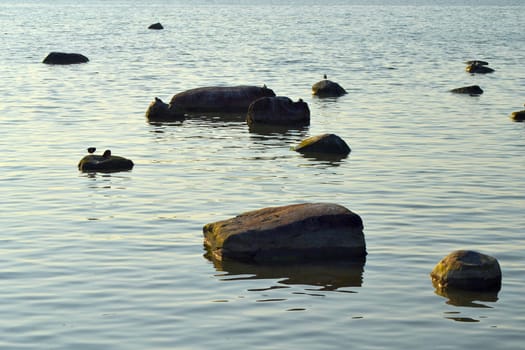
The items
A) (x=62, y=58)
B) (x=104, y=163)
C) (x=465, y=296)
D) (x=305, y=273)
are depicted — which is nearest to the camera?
(x=465, y=296)

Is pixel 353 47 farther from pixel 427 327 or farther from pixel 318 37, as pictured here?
pixel 427 327

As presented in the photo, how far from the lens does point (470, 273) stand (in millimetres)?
14977

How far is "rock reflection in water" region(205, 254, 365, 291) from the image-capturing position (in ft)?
50.8

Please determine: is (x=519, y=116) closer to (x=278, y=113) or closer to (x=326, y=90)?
(x=278, y=113)

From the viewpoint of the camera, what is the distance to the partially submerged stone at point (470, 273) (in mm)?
14961

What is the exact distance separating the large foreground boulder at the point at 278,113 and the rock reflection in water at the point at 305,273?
1631 centimetres

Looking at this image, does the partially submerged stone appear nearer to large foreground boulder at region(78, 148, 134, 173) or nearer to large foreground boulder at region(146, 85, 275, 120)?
large foreground boulder at region(78, 148, 134, 173)

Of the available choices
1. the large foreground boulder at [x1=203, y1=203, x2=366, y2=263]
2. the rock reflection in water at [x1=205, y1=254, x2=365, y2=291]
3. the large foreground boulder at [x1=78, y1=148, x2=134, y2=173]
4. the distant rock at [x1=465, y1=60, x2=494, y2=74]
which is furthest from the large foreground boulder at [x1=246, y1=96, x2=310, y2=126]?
the distant rock at [x1=465, y1=60, x2=494, y2=74]

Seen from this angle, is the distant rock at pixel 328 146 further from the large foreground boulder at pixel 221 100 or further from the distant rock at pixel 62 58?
the distant rock at pixel 62 58

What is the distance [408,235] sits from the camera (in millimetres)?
18031

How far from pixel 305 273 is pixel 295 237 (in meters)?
0.68

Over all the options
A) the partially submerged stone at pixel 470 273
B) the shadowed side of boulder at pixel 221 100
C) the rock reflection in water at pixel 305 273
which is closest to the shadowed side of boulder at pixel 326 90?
the shadowed side of boulder at pixel 221 100

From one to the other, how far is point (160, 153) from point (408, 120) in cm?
923

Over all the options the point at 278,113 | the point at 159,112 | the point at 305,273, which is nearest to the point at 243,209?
the point at 305,273
